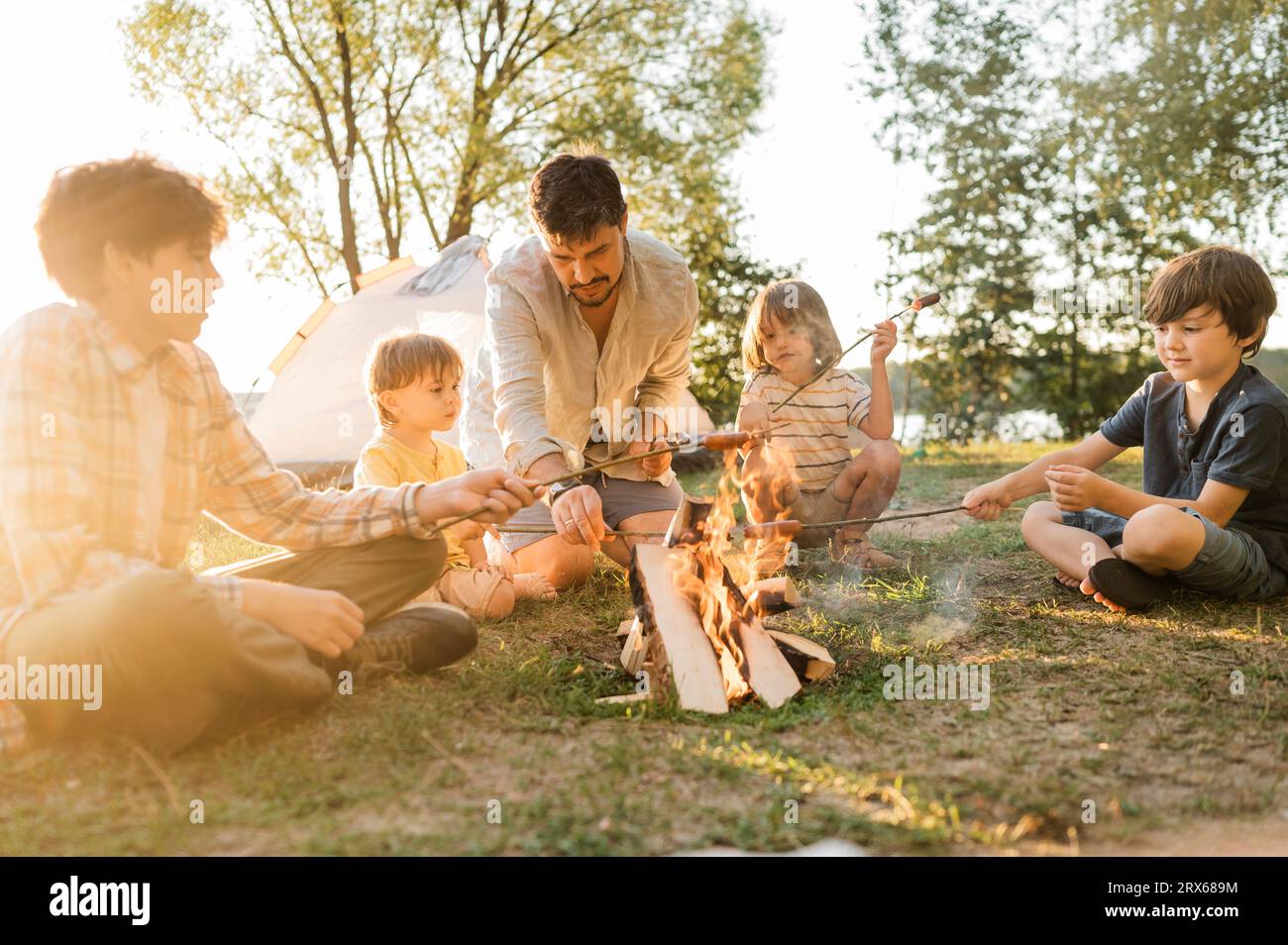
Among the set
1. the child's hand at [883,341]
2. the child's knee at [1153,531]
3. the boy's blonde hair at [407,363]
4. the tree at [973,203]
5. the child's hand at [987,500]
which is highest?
the tree at [973,203]

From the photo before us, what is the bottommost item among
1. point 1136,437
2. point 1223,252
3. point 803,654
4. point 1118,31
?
point 803,654

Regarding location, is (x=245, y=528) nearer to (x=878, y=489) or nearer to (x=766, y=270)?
(x=878, y=489)

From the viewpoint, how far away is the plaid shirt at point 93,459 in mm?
2344

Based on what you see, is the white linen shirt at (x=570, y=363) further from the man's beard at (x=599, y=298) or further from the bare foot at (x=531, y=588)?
the bare foot at (x=531, y=588)

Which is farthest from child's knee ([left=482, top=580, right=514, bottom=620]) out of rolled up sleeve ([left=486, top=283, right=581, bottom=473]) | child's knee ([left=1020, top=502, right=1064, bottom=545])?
child's knee ([left=1020, top=502, right=1064, bottom=545])

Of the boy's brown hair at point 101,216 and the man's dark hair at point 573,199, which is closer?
the boy's brown hair at point 101,216

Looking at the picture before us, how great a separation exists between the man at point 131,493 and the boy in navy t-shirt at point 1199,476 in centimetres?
259

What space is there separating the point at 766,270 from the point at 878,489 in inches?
327

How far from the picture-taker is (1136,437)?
416 cm

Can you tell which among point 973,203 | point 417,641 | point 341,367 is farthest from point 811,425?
point 973,203

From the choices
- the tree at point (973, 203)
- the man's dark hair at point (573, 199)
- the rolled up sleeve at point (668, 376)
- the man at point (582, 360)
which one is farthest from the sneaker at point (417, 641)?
the tree at point (973, 203)

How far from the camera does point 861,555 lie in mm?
4805

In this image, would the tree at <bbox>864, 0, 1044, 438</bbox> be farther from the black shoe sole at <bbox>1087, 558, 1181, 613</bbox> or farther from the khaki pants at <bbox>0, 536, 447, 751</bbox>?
the khaki pants at <bbox>0, 536, 447, 751</bbox>
